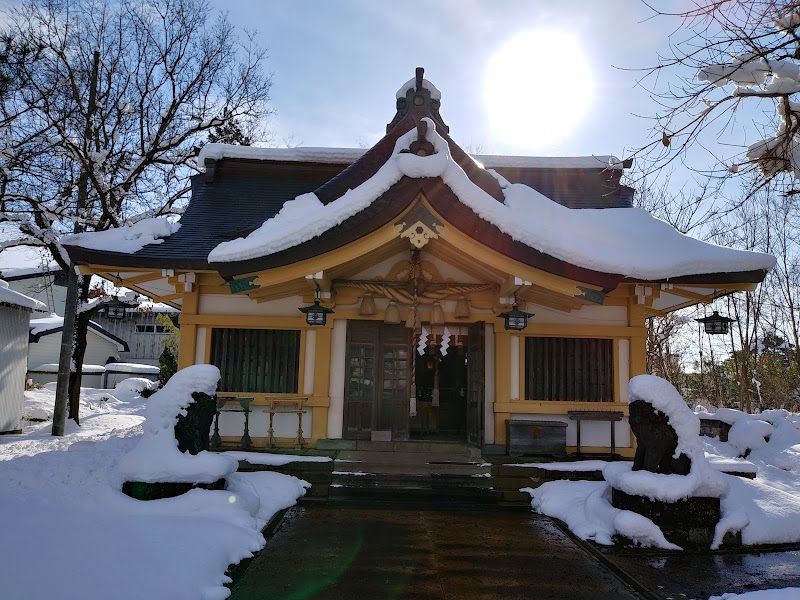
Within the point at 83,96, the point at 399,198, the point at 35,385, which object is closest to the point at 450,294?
the point at 399,198

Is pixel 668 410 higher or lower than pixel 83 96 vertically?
lower

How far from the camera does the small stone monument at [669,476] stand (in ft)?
19.0

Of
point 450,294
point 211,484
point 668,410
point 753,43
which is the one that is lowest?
point 211,484

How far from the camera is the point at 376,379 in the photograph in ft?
30.6

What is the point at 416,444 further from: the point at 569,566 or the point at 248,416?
the point at 569,566

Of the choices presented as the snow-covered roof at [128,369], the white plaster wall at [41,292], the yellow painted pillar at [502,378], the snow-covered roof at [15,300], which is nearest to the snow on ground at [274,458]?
the yellow painted pillar at [502,378]

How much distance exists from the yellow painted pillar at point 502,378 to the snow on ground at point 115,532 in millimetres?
3467

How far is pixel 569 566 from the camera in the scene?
512cm

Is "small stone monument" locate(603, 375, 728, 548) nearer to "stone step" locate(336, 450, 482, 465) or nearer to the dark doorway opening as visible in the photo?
"stone step" locate(336, 450, 482, 465)

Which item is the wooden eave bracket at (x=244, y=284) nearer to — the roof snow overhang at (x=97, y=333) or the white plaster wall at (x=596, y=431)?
the white plaster wall at (x=596, y=431)

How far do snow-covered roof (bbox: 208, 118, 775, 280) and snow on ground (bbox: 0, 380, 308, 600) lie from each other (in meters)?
3.19

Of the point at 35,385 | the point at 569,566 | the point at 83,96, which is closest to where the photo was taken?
the point at 569,566

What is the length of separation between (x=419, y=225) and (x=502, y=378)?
10.7ft

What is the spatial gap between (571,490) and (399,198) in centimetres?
460
